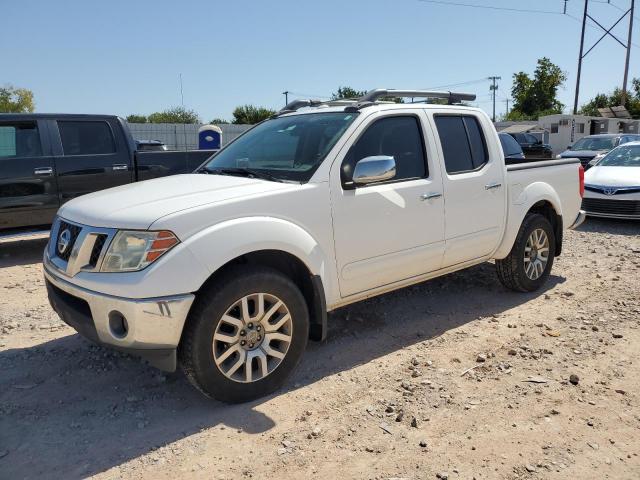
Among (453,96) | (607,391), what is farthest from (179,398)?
(453,96)

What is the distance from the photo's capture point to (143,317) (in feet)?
9.16

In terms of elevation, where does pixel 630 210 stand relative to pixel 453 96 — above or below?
below

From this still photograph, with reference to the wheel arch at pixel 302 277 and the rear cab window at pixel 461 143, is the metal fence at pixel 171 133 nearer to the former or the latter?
the rear cab window at pixel 461 143

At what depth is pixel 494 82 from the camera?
77.6 metres

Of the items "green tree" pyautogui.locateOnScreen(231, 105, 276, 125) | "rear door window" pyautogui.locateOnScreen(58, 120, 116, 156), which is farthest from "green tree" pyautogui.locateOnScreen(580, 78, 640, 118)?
"rear door window" pyautogui.locateOnScreen(58, 120, 116, 156)

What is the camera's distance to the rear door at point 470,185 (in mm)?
4340

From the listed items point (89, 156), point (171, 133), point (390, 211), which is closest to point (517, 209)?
point (390, 211)

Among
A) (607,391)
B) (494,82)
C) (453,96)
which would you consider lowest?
(607,391)

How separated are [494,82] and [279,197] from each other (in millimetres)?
81915

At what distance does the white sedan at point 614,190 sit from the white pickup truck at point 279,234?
5297 mm

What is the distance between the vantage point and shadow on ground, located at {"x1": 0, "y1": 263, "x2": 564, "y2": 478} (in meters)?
2.81

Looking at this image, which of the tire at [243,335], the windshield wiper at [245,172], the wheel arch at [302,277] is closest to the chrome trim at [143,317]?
the tire at [243,335]

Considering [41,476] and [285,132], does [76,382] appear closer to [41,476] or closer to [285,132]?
[41,476]

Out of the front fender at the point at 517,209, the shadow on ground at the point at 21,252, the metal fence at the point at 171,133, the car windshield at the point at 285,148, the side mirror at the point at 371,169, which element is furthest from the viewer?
the metal fence at the point at 171,133
